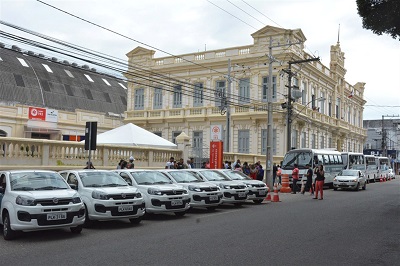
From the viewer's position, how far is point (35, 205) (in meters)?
10.1

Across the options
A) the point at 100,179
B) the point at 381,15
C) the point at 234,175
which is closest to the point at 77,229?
the point at 100,179

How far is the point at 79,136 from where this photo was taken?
137 feet

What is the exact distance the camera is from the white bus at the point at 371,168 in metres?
41.7

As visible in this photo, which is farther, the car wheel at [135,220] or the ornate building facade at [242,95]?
the ornate building facade at [242,95]

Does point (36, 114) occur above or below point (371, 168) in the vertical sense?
above

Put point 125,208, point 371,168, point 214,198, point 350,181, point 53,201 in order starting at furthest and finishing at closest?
point 371,168 → point 350,181 → point 214,198 → point 125,208 → point 53,201

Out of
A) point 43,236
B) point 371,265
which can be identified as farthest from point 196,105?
point 371,265

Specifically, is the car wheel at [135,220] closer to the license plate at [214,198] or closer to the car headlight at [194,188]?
the car headlight at [194,188]

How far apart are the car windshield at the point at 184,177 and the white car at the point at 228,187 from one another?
46 centimetres

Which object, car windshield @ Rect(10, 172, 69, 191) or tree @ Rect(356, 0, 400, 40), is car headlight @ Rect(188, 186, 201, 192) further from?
tree @ Rect(356, 0, 400, 40)

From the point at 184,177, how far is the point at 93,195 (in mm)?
5314

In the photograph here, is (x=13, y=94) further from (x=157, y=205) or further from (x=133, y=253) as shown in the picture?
(x=133, y=253)

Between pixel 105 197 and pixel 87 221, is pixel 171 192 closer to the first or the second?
pixel 105 197

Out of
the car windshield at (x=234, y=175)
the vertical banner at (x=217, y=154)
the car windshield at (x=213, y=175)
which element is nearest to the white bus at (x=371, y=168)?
the vertical banner at (x=217, y=154)
